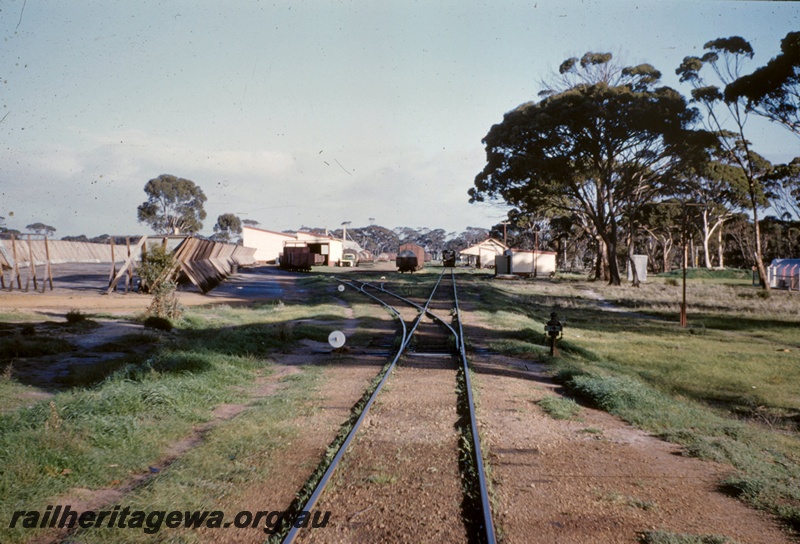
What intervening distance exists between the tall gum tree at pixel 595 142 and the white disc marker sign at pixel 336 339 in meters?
27.2

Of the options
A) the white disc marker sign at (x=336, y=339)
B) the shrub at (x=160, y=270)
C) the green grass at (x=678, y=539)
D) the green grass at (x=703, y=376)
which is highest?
the shrub at (x=160, y=270)

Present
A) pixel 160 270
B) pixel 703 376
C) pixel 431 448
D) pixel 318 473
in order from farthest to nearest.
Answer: pixel 160 270
pixel 703 376
pixel 431 448
pixel 318 473

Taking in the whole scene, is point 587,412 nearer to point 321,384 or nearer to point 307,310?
point 321,384

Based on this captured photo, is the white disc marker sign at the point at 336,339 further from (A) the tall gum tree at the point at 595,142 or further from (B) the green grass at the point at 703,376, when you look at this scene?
(A) the tall gum tree at the point at 595,142

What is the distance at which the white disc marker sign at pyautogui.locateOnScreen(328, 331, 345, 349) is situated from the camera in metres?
13.0

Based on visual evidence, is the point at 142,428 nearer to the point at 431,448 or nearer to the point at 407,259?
the point at 431,448

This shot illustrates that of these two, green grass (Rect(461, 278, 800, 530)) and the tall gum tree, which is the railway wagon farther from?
green grass (Rect(461, 278, 800, 530))

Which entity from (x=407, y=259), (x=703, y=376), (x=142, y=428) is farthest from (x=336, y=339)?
(x=407, y=259)

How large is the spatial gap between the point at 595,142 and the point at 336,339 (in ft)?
95.4

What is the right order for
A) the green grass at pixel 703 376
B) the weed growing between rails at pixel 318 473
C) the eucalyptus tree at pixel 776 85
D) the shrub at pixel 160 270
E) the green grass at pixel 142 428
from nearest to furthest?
the weed growing between rails at pixel 318 473
the green grass at pixel 142 428
the green grass at pixel 703 376
the shrub at pixel 160 270
the eucalyptus tree at pixel 776 85

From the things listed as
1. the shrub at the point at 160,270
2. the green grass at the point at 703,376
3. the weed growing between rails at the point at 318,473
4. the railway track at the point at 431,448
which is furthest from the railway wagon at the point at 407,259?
the weed growing between rails at the point at 318,473

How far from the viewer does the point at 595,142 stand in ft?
121

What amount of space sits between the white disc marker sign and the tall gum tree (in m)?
27.2

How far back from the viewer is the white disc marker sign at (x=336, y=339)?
13.0 metres
